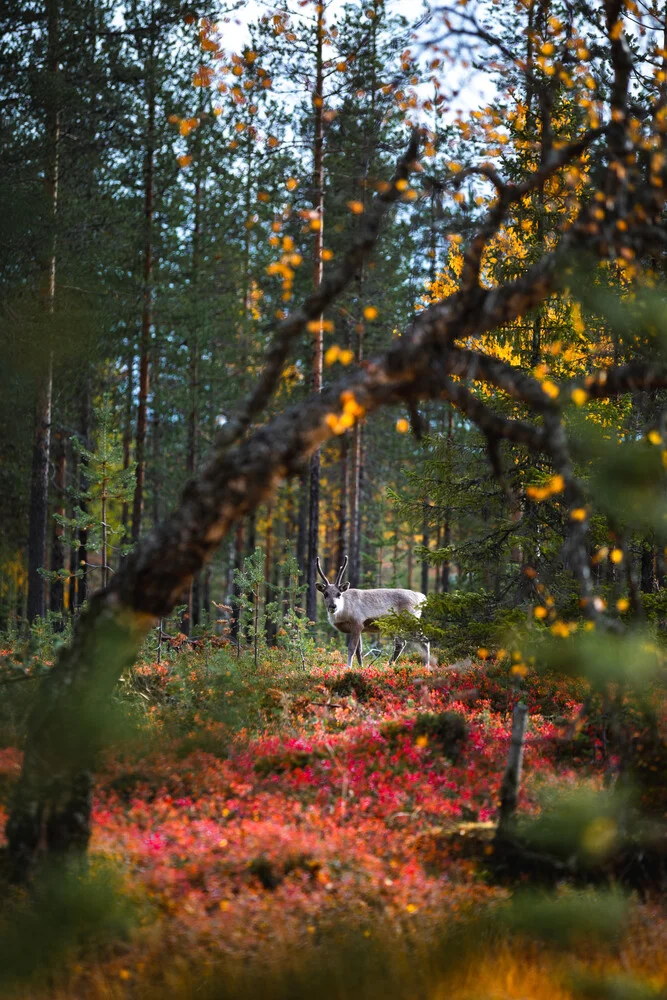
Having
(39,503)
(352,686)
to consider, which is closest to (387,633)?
(352,686)

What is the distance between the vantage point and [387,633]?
503 inches

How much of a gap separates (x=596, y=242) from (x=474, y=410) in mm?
1524

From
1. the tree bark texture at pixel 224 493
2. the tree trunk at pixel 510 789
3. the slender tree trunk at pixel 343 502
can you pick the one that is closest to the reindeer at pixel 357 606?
the slender tree trunk at pixel 343 502

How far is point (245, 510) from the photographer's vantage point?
19.6ft

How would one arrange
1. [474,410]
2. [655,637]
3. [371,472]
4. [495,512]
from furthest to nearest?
[371,472] < [495,512] < [655,637] < [474,410]

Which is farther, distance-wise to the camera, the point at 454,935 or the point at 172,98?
the point at 172,98

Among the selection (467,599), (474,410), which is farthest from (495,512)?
(474,410)

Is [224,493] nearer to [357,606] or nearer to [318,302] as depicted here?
[318,302]

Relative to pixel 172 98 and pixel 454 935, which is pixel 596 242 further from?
pixel 172 98

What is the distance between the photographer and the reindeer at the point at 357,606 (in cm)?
1606

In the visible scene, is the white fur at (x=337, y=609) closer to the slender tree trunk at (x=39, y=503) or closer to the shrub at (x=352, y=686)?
the shrub at (x=352, y=686)

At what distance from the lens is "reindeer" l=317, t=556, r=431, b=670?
52.7ft

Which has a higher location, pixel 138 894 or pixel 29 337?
pixel 29 337

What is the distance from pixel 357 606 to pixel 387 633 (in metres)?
4.01
